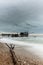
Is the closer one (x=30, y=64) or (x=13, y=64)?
(x=13, y=64)

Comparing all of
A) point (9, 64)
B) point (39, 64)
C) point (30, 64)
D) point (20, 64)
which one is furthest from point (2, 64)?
point (39, 64)

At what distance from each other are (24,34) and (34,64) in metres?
102

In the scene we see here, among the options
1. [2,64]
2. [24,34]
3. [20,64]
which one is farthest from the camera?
[24,34]

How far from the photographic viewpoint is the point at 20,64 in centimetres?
1006

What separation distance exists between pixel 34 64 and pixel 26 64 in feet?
1.98

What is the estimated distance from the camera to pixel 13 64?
9.55 m

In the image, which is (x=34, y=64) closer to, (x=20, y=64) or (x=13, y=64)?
(x=20, y=64)

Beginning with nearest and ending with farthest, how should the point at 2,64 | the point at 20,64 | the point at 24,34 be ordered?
the point at 2,64, the point at 20,64, the point at 24,34

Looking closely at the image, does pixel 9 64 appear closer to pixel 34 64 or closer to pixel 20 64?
pixel 20 64

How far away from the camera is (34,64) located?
10.4 metres

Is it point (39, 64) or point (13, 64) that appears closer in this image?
point (13, 64)

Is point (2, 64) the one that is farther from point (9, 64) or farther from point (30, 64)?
point (30, 64)

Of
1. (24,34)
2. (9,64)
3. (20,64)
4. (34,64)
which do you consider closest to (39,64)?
(34,64)

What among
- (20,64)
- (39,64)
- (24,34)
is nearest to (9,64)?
(20,64)
